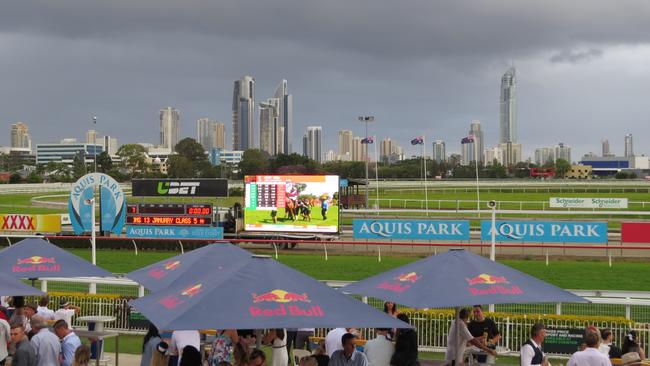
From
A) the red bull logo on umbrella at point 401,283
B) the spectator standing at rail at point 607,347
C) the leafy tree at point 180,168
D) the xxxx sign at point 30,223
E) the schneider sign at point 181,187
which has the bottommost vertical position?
the spectator standing at rail at point 607,347

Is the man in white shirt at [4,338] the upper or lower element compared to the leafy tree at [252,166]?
lower

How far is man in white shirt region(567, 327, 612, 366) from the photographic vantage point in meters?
7.46

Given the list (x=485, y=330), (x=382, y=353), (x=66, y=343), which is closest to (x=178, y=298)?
(x=66, y=343)

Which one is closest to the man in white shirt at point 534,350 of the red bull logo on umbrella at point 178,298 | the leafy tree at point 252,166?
the red bull logo on umbrella at point 178,298

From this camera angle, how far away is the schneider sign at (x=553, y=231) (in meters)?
25.6

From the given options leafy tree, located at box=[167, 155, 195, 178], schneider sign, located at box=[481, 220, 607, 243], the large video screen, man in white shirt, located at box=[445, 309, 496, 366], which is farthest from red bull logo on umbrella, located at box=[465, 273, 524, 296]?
leafy tree, located at box=[167, 155, 195, 178]

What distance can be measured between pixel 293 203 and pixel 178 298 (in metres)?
24.7

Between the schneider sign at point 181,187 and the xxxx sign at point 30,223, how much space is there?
138 inches

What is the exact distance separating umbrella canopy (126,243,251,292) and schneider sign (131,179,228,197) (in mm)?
22184

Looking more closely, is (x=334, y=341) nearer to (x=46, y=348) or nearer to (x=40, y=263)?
(x=46, y=348)

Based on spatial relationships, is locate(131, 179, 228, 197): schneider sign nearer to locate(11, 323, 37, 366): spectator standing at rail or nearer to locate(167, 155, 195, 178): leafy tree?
locate(11, 323, 37, 366): spectator standing at rail

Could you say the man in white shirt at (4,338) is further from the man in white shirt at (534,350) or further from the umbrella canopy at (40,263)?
the man in white shirt at (534,350)

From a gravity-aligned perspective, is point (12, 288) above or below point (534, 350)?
above

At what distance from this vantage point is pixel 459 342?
29.6 feet
